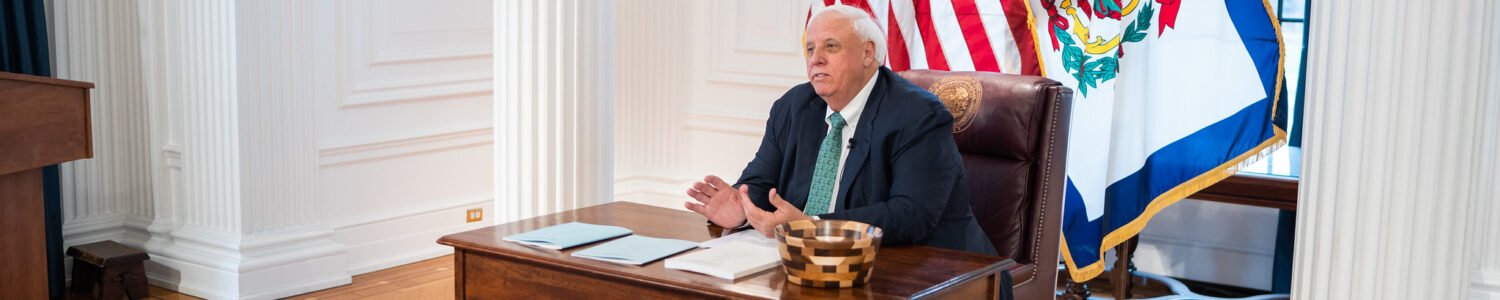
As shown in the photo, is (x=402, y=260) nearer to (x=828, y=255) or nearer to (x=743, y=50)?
(x=743, y=50)

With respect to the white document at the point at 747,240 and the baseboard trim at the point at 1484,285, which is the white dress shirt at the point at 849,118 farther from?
the baseboard trim at the point at 1484,285

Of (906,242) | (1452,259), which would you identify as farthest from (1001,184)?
(1452,259)

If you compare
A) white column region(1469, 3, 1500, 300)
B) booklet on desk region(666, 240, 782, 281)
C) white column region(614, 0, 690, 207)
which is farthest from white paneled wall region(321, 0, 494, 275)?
white column region(1469, 3, 1500, 300)

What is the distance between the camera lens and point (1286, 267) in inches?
152

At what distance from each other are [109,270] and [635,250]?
259 cm

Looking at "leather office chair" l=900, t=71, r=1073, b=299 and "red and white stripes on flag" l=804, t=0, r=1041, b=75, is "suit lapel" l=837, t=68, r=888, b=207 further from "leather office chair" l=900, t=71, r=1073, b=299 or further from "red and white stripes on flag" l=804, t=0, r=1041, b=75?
"red and white stripes on flag" l=804, t=0, r=1041, b=75

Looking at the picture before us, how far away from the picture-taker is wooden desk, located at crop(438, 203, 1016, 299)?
167 centimetres

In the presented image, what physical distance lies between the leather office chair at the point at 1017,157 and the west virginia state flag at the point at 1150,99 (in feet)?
2.89

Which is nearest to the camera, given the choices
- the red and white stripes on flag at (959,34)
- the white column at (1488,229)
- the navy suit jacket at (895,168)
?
the navy suit jacket at (895,168)

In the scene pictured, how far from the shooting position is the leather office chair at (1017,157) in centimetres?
253

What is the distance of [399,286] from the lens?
13.5 ft

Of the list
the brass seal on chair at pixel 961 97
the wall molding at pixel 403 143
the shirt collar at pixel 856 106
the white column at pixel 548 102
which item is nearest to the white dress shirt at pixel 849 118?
the shirt collar at pixel 856 106

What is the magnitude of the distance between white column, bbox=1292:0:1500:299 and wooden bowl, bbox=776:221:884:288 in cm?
93

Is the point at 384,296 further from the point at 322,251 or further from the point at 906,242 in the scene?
the point at 906,242
